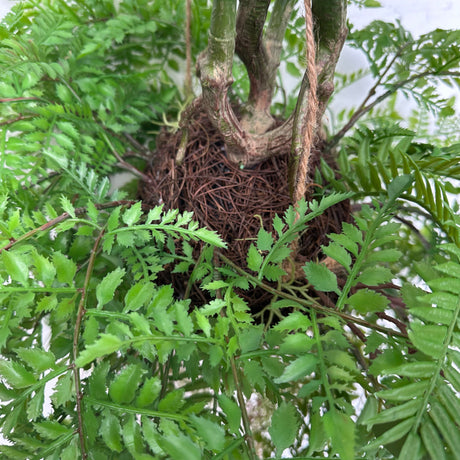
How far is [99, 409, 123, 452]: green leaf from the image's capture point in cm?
37

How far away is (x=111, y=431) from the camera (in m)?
0.37

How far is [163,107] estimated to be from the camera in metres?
0.81

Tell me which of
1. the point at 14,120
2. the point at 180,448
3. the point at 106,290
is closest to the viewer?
the point at 180,448

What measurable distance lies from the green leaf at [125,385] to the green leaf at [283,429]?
0.14 meters

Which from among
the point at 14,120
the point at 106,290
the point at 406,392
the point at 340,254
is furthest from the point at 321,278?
the point at 14,120

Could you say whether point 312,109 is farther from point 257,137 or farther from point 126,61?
point 126,61

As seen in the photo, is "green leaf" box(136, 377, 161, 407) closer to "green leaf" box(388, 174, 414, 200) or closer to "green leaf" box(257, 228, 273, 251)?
"green leaf" box(257, 228, 273, 251)

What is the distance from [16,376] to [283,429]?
10.9 inches

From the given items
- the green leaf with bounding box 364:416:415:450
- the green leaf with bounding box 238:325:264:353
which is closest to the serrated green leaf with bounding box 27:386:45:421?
the green leaf with bounding box 238:325:264:353

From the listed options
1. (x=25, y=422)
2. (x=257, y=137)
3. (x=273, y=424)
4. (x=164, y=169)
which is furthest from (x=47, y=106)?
(x=273, y=424)

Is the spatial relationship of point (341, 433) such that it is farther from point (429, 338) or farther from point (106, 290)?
point (106, 290)

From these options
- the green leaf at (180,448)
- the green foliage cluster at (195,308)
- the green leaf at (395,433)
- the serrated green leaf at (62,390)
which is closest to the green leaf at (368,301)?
the green foliage cluster at (195,308)

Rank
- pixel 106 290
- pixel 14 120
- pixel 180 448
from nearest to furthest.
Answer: pixel 180 448 → pixel 106 290 → pixel 14 120

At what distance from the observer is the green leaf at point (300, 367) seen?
35 cm
